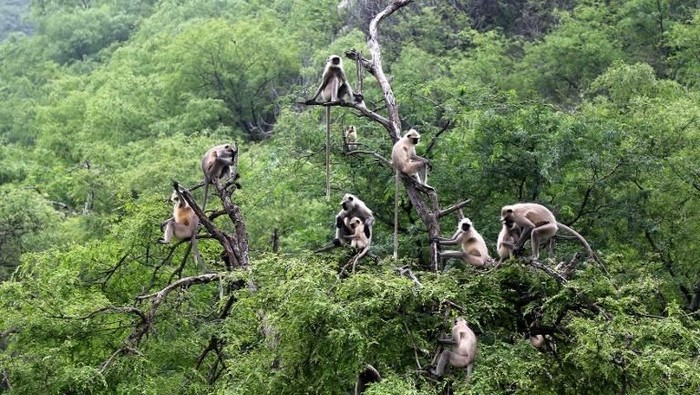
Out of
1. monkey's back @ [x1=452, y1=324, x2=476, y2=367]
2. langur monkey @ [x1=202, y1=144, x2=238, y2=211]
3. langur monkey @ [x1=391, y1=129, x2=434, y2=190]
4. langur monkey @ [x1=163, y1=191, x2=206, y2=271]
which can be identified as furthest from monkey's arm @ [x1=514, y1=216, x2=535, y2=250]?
langur monkey @ [x1=163, y1=191, x2=206, y2=271]

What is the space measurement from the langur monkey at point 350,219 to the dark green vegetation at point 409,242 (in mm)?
195

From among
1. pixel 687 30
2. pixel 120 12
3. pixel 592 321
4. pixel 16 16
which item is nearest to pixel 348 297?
pixel 592 321

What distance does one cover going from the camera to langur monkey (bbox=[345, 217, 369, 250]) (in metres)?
9.22

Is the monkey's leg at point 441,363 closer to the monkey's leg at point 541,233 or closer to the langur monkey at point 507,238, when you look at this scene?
the langur monkey at point 507,238

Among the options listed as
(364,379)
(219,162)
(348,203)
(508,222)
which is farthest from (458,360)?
(219,162)

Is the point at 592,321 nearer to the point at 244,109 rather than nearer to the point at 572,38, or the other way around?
the point at 572,38

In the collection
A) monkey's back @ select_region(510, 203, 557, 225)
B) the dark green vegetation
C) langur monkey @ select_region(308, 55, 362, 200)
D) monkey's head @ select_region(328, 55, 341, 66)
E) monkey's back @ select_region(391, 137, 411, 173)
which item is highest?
monkey's head @ select_region(328, 55, 341, 66)

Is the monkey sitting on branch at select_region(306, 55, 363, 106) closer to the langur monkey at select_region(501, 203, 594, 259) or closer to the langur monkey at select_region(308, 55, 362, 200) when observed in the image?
the langur monkey at select_region(308, 55, 362, 200)

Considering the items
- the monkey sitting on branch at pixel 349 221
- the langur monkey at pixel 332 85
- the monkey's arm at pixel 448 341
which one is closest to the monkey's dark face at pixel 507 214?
the monkey sitting on branch at pixel 349 221

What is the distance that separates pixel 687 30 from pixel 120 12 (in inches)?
1819

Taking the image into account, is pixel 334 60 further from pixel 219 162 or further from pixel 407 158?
pixel 219 162

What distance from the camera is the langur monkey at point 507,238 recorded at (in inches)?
354

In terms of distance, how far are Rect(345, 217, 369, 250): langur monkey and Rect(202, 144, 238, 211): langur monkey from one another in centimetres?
140

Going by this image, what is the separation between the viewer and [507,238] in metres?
9.19
